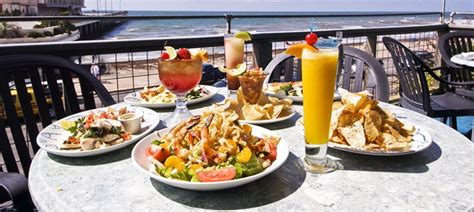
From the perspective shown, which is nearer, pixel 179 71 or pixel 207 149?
pixel 207 149

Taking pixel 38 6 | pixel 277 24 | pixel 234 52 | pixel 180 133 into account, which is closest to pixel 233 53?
pixel 234 52

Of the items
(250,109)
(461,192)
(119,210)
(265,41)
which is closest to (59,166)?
(119,210)

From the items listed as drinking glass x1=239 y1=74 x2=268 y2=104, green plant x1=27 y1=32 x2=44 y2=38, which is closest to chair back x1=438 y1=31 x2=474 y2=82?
drinking glass x1=239 y1=74 x2=268 y2=104

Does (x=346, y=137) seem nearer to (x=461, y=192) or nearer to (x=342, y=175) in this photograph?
(x=342, y=175)

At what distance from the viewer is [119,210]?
799 millimetres

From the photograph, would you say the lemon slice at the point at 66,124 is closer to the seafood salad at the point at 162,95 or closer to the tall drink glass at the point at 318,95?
the seafood salad at the point at 162,95

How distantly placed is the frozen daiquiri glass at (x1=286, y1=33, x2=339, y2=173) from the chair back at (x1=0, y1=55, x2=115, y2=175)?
3.67 ft

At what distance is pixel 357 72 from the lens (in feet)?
7.00

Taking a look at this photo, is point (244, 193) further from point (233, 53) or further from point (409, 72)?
point (409, 72)

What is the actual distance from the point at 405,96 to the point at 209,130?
238 cm

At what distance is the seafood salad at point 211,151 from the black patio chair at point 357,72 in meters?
0.76

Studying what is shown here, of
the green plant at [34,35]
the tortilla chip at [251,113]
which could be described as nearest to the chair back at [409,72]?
the tortilla chip at [251,113]

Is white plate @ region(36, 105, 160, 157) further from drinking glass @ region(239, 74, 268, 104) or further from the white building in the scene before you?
the white building

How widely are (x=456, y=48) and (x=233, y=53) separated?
306 centimetres
